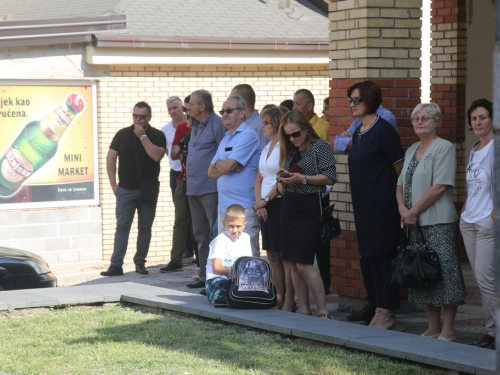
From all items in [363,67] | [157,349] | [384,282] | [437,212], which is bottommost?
[157,349]

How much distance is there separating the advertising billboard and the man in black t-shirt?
178cm

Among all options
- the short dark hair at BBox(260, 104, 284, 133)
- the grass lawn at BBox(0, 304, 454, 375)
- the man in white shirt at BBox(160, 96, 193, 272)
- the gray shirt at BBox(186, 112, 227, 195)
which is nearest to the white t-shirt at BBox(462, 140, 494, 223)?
the grass lawn at BBox(0, 304, 454, 375)

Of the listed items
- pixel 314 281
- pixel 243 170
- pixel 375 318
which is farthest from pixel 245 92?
pixel 375 318

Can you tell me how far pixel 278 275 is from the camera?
9.40 m

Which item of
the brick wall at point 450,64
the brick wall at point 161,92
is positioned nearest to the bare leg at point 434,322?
the brick wall at point 450,64

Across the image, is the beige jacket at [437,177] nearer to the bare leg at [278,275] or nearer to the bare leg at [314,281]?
the bare leg at [314,281]

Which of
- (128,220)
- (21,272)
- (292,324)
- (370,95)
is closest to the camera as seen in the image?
(292,324)

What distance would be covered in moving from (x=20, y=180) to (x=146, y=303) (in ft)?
17.2

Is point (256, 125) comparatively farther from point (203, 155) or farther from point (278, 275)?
point (278, 275)

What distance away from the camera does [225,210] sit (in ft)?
31.7

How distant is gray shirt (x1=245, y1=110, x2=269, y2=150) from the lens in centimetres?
1016

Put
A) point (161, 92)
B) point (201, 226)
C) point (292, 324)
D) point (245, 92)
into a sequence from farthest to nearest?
point (161, 92) → point (201, 226) → point (245, 92) → point (292, 324)

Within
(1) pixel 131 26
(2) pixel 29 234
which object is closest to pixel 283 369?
(2) pixel 29 234

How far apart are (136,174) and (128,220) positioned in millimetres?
622
